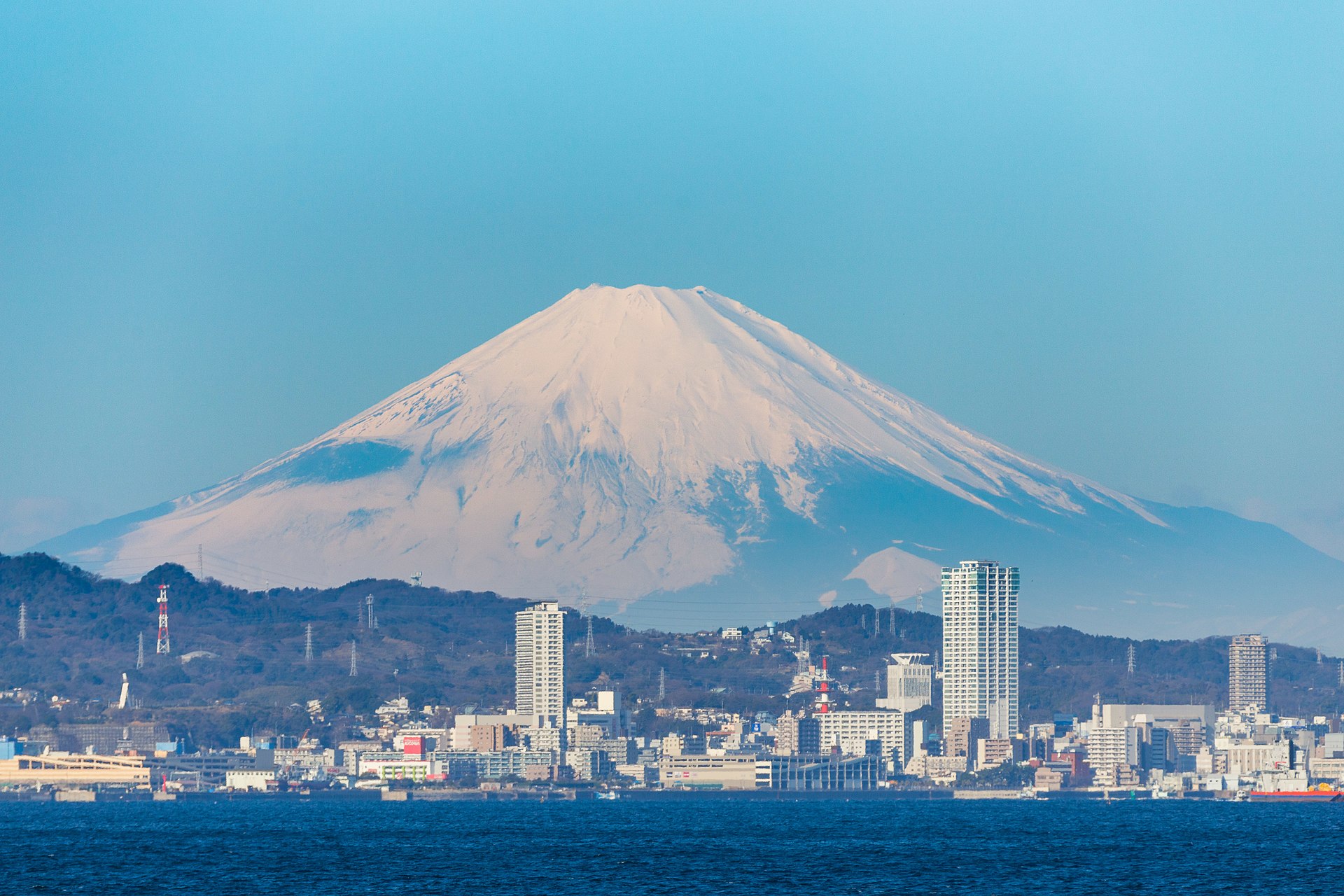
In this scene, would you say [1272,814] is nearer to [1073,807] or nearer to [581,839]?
[1073,807]

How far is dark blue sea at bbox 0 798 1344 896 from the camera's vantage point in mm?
84312

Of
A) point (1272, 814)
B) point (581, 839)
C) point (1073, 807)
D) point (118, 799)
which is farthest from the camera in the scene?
point (118, 799)

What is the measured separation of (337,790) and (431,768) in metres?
8.73

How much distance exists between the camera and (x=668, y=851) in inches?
4067

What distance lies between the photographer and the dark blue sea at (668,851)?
84.3m

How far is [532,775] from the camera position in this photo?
19925 centimetres

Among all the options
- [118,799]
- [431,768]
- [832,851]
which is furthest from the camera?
[431,768]

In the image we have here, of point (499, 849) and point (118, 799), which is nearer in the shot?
point (499, 849)

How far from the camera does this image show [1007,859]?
99.0 meters

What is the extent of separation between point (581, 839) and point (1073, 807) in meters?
62.5

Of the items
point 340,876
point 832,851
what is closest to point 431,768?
point 832,851

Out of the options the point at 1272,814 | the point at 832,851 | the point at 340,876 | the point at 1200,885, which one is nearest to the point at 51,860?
the point at 340,876

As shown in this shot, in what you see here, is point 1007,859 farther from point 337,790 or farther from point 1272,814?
point 337,790

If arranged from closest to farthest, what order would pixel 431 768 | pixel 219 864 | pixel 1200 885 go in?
pixel 1200 885, pixel 219 864, pixel 431 768
